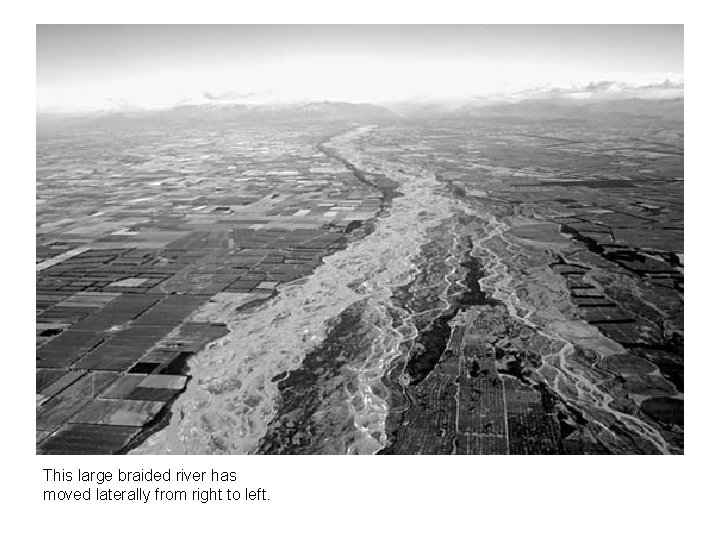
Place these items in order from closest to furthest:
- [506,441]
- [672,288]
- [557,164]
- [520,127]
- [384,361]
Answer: [506,441] < [384,361] < [672,288] < [557,164] < [520,127]

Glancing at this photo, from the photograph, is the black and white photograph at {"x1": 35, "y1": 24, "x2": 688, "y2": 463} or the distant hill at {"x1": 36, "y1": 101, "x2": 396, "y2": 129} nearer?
the black and white photograph at {"x1": 35, "y1": 24, "x2": 688, "y2": 463}

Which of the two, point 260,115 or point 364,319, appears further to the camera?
point 260,115

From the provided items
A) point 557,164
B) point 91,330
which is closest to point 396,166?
point 557,164

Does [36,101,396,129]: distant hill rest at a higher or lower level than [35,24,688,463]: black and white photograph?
higher

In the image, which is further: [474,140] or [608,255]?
[474,140]

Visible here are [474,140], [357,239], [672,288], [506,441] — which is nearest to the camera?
[506,441]

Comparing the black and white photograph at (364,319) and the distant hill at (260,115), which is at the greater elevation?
the distant hill at (260,115)

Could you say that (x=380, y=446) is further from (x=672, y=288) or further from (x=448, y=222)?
(x=448, y=222)

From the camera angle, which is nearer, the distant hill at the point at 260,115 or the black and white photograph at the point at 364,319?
the black and white photograph at the point at 364,319

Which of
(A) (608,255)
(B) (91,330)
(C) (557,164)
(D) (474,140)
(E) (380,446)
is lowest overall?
(E) (380,446)

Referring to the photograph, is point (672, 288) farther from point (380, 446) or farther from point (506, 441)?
point (380, 446)

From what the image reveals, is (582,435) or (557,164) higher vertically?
(557,164)
